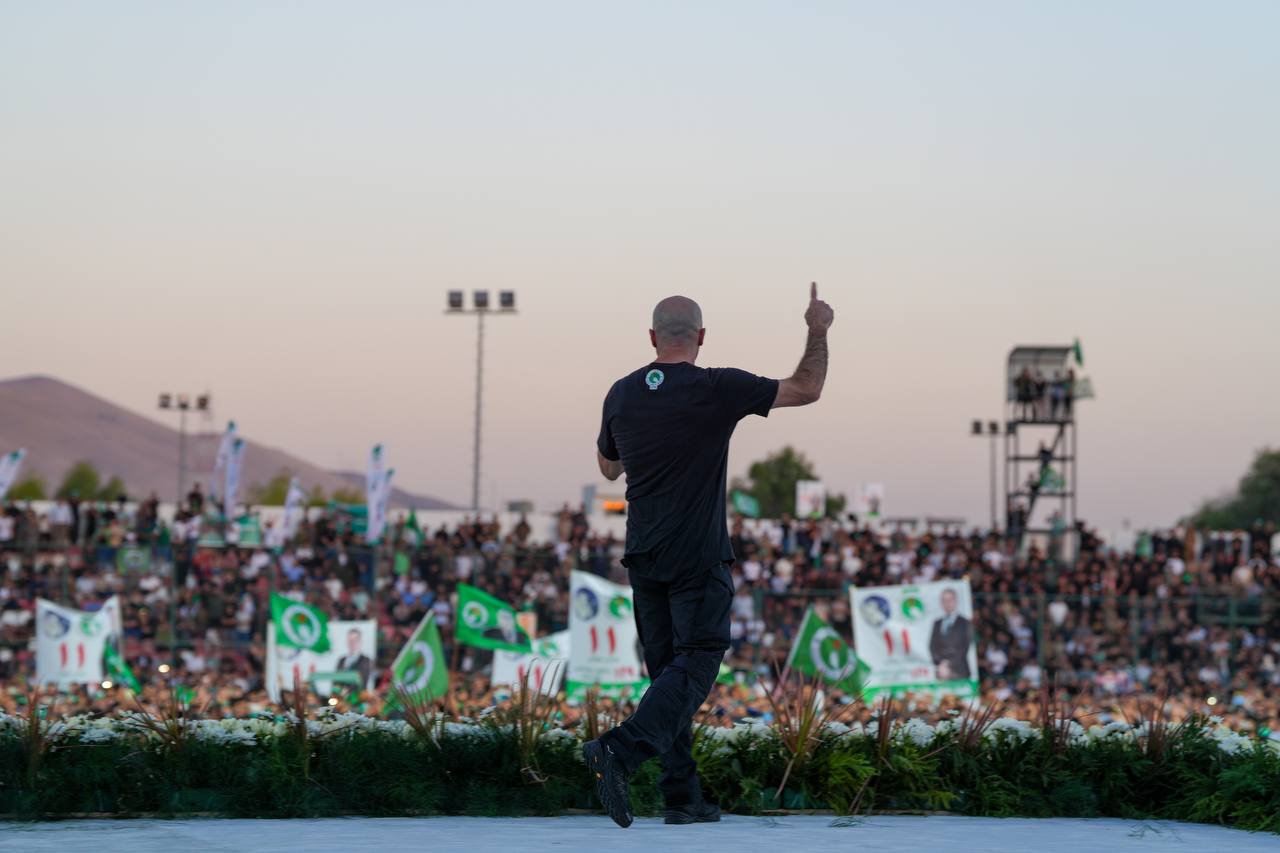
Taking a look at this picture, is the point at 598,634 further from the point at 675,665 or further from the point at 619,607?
the point at 675,665

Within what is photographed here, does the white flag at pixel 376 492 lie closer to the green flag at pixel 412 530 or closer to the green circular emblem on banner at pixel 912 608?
the green flag at pixel 412 530

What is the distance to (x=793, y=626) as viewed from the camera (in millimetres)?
29156

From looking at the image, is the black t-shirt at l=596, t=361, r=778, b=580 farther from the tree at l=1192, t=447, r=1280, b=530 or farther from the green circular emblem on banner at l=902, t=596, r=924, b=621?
the tree at l=1192, t=447, r=1280, b=530

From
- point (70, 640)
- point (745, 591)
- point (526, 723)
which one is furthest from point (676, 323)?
point (745, 591)

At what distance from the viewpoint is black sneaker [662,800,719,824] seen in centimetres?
604

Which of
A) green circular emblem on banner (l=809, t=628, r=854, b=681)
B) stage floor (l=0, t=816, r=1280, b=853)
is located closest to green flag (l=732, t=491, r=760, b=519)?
green circular emblem on banner (l=809, t=628, r=854, b=681)

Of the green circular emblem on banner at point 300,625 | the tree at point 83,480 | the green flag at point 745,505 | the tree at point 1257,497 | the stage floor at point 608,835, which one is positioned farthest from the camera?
the tree at point 83,480

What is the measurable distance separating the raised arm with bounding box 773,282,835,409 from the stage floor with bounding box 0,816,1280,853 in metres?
1.40

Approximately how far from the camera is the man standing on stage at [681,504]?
19.2ft

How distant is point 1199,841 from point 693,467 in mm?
2082

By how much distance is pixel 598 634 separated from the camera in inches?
933

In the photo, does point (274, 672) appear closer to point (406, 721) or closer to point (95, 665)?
point (95, 665)

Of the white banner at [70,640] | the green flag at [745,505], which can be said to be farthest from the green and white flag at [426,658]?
the green flag at [745,505]

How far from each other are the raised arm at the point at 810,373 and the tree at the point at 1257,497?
391ft
